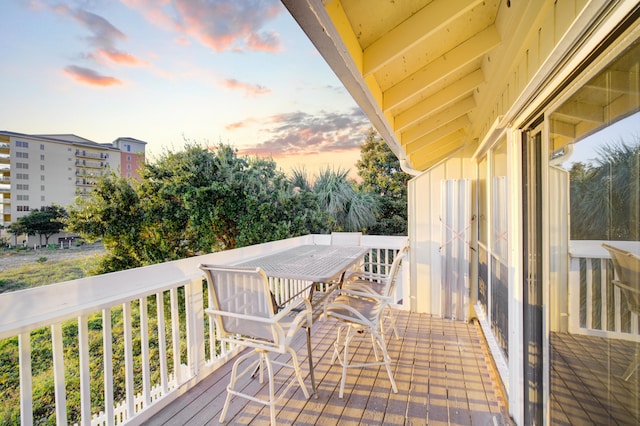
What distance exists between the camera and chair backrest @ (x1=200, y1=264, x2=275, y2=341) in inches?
78.9

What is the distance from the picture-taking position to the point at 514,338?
1.93 meters

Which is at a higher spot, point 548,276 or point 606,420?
point 548,276

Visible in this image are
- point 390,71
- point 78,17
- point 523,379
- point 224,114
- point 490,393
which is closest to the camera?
point 523,379

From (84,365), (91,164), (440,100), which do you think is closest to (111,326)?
(84,365)

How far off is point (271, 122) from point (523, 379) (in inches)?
439

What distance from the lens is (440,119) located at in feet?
11.2

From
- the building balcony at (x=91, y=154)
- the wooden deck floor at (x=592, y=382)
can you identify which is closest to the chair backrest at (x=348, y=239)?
the wooden deck floor at (x=592, y=382)

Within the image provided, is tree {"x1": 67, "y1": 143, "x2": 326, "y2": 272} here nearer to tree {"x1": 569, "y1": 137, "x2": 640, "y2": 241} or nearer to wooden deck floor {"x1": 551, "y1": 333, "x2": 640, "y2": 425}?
wooden deck floor {"x1": 551, "y1": 333, "x2": 640, "y2": 425}

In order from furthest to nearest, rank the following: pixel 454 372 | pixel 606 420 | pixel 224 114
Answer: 1. pixel 224 114
2. pixel 454 372
3. pixel 606 420

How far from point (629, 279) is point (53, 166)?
14.5 metres

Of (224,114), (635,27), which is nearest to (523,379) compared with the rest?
(635,27)

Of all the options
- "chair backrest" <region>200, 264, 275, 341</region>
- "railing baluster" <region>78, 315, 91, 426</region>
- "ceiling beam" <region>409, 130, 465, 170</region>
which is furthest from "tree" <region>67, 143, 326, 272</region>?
"railing baluster" <region>78, 315, 91, 426</region>

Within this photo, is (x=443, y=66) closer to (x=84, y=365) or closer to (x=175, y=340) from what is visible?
(x=175, y=340)

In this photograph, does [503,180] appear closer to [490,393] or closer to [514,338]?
[514,338]
